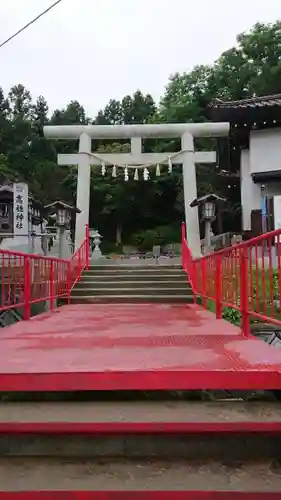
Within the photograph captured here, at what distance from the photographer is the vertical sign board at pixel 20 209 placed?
15961 millimetres

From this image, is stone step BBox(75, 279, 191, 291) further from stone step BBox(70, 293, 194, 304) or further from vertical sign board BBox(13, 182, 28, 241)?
vertical sign board BBox(13, 182, 28, 241)

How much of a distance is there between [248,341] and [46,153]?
161 ft

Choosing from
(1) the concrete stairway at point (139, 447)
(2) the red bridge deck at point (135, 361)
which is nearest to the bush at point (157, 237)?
(2) the red bridge deck at point (135, 361)

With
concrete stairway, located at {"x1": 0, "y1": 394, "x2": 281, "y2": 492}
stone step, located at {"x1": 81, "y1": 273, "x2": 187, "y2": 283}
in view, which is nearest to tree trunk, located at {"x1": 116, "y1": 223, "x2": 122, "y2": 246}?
stone step, located at {"x1": 81, "y1": 273, "x2": 187, "y2": 283}

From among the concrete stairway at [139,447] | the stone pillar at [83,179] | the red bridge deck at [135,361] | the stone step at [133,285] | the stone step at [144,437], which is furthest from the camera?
the stone pillar at [83,179]

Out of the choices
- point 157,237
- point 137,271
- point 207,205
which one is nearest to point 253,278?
point 137,271

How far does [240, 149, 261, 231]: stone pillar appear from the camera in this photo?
63.2 ft

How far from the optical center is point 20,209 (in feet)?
52.9

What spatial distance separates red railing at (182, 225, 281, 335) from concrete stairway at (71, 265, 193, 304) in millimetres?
4719

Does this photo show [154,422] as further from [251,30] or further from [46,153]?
[46,153]

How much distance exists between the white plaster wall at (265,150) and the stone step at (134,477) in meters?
17.5

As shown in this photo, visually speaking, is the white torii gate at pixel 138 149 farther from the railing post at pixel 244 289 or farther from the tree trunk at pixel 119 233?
the tree trunk at pixel 119 233

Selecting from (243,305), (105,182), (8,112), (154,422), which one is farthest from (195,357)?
(8,112)

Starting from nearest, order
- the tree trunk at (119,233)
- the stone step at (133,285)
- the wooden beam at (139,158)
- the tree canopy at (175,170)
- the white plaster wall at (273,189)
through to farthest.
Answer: the stone step at (133,285) → the wooden beam at (139,158) → the white plaster wall at (273,189) → the tree canopy at (175,170) → the tree trunk at (119,233)
